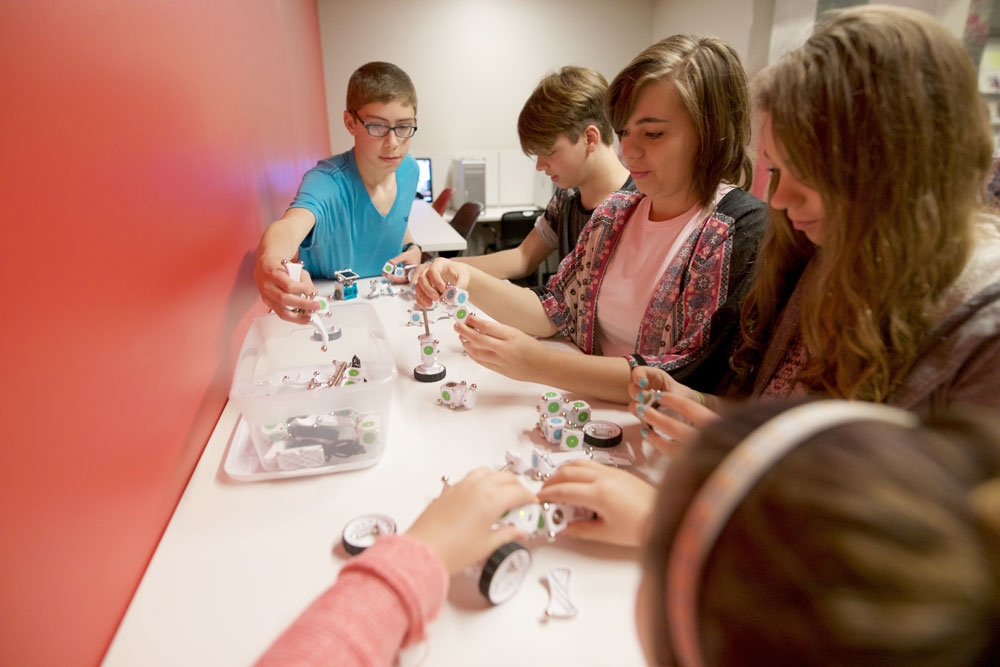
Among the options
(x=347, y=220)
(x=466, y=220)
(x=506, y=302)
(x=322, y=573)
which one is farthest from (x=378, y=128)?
(x=466, y=220)

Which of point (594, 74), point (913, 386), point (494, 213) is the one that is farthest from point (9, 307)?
point (494, 213)

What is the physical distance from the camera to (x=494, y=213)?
515 centimetres

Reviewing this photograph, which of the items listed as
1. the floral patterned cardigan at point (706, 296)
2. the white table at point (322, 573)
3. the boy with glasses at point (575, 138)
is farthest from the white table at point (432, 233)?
the white table at point (322, 573)

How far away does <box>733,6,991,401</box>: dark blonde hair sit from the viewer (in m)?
0.63

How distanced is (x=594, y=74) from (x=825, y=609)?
1900 millimetres

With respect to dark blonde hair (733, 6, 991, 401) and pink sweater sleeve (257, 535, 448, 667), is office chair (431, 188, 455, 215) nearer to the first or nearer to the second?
dark blonde hair (733, 6, 991, 401)

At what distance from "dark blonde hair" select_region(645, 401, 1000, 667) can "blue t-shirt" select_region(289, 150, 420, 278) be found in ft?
5.48

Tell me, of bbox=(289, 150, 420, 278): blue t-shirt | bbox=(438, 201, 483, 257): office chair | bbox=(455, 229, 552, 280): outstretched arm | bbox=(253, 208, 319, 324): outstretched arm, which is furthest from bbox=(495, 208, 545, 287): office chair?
bbox=(253, 208, 319, 324): outstretched arm

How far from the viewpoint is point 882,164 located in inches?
25.7

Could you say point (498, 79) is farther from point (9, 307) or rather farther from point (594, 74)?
point (9, 307)

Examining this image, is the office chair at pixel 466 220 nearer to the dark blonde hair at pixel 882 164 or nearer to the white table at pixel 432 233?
the white table at pixel 432 233

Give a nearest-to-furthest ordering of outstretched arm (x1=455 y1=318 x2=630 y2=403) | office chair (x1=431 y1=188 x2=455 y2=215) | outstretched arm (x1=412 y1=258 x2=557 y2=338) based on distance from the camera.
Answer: outstretched arm (x1=455 y1=318 x2=630 y2=403), outstretched arm (x1=412 y1=258 x2=557 y2=338), office chair (x1=431 y1=188 x2=455 y2=215)

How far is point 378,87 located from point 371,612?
6.09ft

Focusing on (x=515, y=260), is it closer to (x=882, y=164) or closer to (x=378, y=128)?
(x=378, y=128)
